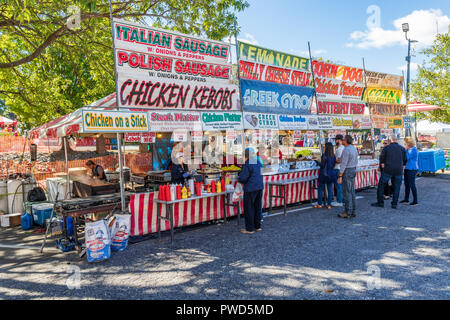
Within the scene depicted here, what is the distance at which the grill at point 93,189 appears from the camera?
7728mm

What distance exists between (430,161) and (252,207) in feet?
42.5

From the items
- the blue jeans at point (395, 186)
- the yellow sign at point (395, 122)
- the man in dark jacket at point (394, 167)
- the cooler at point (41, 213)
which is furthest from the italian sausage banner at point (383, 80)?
the cooler at point (41, 213)

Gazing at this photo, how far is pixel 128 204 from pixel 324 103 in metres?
7.95

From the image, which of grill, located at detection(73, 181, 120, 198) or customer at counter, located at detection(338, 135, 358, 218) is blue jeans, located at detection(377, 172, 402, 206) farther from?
grill, located at detection(73, 181, 120, 198)

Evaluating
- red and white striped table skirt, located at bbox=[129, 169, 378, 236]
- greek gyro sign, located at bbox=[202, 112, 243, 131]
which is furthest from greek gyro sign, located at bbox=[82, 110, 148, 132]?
greek gyro sign, located at bbox=[202, 112, 243, 131]

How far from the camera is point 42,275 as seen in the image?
5277 millimetres

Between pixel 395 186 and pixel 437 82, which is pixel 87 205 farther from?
pixel 437 82

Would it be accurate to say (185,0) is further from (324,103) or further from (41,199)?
(41,199)

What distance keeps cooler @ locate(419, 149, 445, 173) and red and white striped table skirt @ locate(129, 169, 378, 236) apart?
8844 millimetres

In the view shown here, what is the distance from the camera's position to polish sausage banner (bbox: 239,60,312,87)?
363 inches

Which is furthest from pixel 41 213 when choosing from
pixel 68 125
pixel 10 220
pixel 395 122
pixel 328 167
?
pixel 395 122

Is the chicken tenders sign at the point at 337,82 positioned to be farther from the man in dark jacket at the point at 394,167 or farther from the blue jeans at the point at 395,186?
the blue jeans at the point at 395,186

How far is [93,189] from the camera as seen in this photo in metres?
7.72
